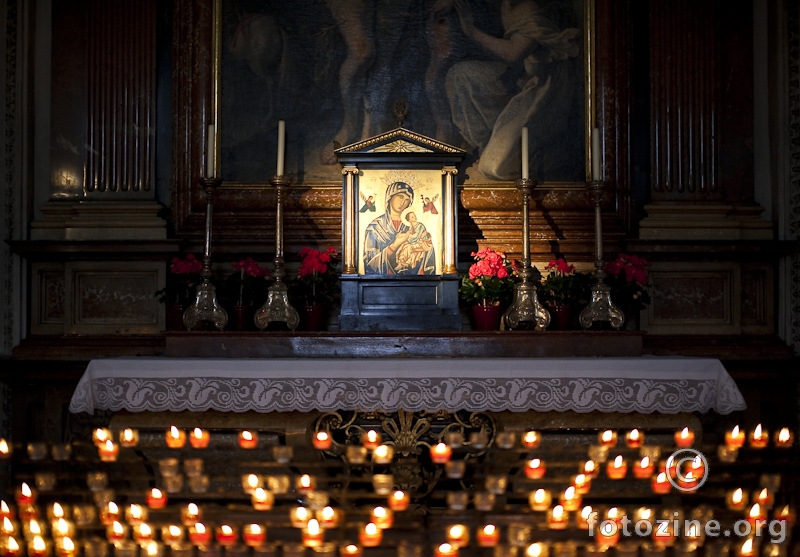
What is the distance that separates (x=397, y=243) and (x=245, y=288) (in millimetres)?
1043

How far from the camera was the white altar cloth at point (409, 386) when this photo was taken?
14.3ft

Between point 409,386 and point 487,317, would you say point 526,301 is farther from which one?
point 409,386

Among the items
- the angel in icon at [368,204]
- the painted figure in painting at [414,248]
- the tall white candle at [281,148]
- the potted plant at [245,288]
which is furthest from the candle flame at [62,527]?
the angel in icon at [368,204]

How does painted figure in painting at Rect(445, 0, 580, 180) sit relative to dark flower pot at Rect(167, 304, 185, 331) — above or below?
above

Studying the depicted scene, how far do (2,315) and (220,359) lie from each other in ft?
7.26

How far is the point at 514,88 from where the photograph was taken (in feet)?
20.0

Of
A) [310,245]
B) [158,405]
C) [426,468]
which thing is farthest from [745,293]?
[158,405]

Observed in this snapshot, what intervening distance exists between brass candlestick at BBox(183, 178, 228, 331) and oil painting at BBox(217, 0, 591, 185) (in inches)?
34.0

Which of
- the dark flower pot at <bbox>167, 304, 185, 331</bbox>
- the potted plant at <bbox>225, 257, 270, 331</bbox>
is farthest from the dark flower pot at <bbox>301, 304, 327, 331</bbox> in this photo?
the dark flower pot at <bbox>167, 304, 185, 331</bbox>

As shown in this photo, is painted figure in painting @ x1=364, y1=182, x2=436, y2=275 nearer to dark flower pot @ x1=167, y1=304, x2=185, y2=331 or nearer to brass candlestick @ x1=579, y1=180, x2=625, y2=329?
brass candlestick @ x1=579, y1=180, x2=625, y2=329

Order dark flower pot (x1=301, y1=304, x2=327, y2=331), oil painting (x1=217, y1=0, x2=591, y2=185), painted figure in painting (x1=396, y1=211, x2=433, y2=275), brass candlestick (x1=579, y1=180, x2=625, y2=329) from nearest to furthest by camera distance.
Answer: brass candlestick (x1=579, y1=180, x2=625, y2=329) < dark flower pot (x1=301, y1=304, x2=327, y2=331) < painted figure in painting (x1=396, y1=211, x2=433, y2=275) < oil painting (x1=217, y1=0, x2=591, y2=185)

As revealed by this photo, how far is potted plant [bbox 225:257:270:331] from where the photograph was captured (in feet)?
17.8

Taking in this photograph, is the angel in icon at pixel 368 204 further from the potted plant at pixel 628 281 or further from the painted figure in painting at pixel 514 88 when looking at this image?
the potted plant at pixel 628 281

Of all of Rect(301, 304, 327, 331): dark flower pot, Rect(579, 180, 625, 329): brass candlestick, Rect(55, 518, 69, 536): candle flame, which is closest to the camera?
Rect(55, 518, 69, 536): candle flame
